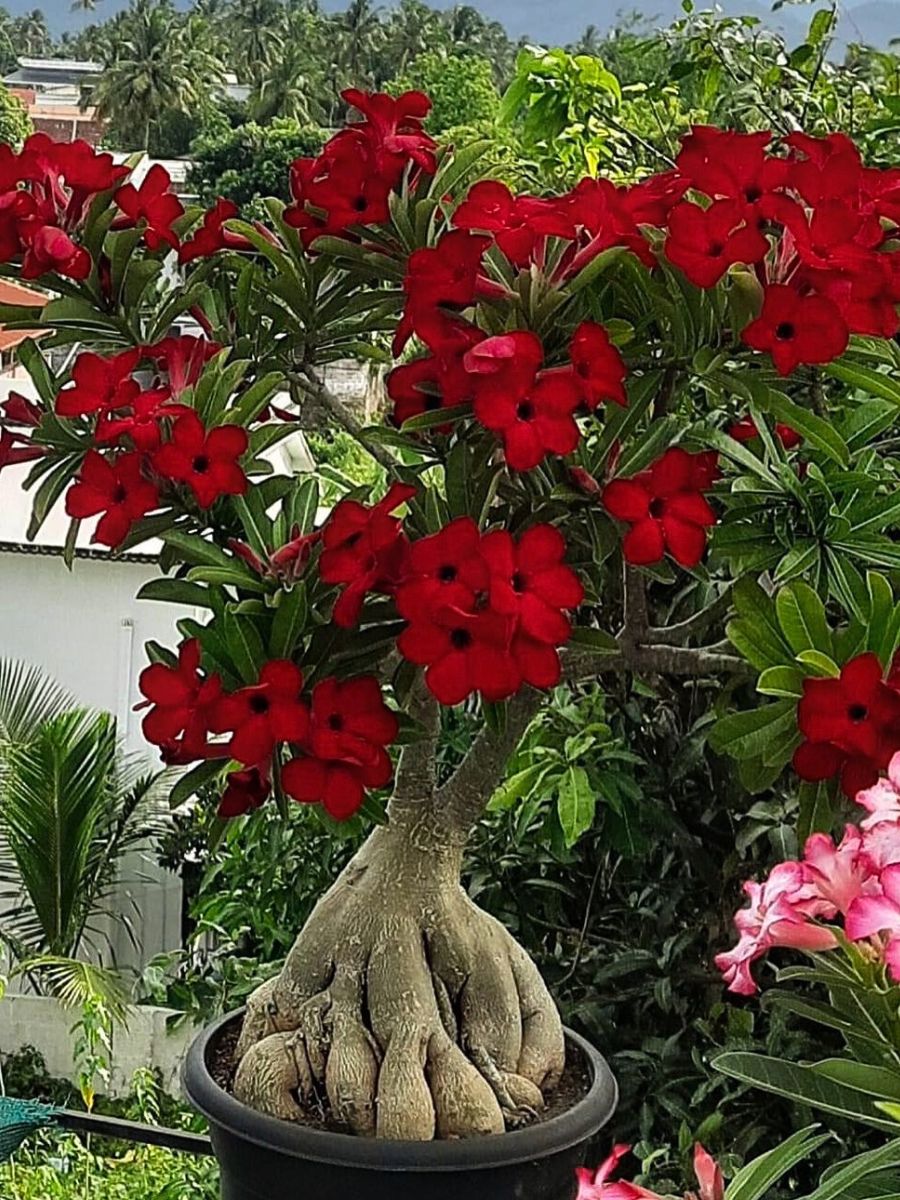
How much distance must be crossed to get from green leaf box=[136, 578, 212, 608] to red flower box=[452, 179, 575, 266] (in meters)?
0.24

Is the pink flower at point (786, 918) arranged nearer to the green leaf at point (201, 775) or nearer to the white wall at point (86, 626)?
the green leaf at point (201, 775)

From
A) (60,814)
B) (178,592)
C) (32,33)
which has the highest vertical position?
(178,592)

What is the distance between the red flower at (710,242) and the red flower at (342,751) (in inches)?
10.6

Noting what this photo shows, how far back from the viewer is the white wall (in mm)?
4277

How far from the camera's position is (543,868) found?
1635 millimetres

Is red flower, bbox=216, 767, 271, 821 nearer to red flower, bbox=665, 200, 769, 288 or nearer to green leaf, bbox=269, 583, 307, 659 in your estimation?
green leaf, bbox=269, 583, 307, 659

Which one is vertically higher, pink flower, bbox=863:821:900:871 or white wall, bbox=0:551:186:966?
pink flower, bbox=863:821:900:871

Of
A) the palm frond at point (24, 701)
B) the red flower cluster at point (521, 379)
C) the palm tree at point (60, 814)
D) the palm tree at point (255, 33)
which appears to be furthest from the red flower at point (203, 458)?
the palm tree at point (255, 33)

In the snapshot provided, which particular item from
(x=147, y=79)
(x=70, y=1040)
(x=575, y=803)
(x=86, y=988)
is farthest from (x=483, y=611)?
(x=147, y=79)

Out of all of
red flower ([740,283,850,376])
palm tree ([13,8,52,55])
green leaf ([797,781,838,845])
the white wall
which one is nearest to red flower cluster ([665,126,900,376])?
red flower ([740,283,850,376])

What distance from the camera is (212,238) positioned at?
943 millimetres

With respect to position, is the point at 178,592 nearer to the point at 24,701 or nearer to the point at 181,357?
the point at 181,357

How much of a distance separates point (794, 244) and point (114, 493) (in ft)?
1.24

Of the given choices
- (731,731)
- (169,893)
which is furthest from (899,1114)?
(169,893)
